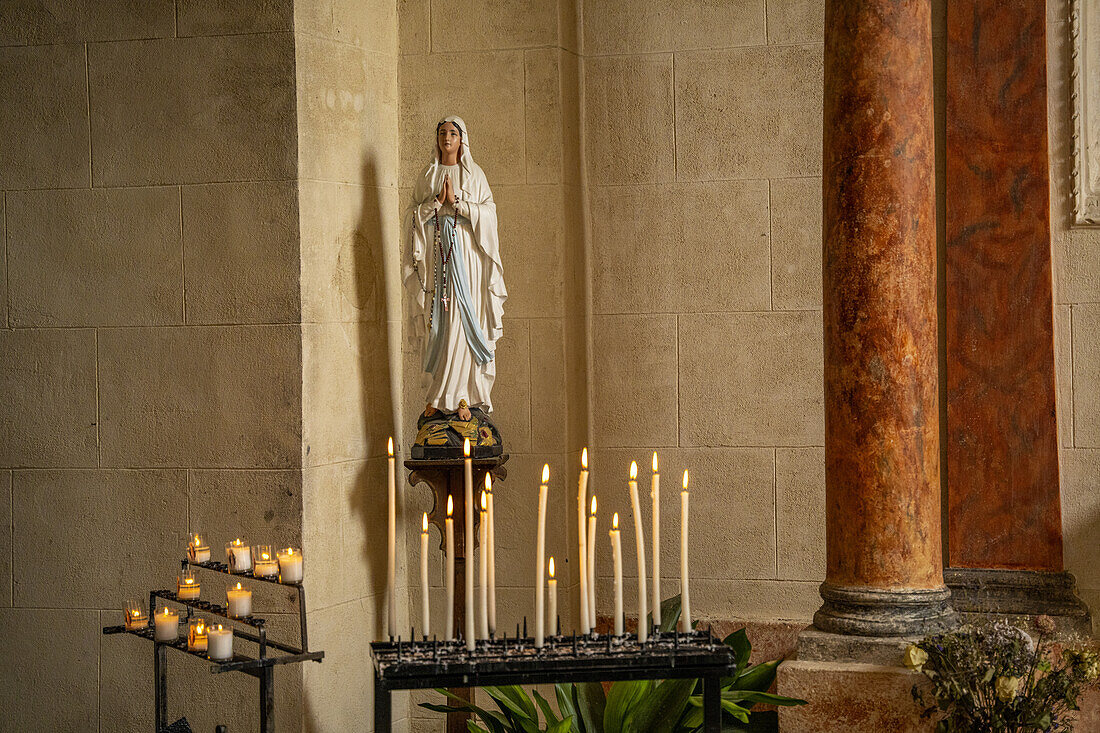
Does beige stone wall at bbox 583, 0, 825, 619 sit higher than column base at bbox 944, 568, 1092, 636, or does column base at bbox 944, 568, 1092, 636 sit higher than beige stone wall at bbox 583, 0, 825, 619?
beige stone wall at bbox 583, 0, 825, 619

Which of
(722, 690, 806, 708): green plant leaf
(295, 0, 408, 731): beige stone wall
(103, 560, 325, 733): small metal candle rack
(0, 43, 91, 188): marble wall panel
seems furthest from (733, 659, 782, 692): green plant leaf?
(0, 43, 91, 188): marble wall panel

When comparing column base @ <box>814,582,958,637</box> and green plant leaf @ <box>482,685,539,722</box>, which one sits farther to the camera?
green plant leaf @ <box>482,685,539,722</box>

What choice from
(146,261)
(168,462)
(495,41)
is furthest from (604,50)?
(168,462)

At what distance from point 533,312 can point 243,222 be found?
4.72ft

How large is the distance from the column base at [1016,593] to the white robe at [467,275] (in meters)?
2.22

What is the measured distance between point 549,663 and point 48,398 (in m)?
3.29

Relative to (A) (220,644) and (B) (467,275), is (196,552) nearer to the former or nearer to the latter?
(A) (220,644)

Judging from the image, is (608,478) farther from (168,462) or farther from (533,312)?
(168,462)

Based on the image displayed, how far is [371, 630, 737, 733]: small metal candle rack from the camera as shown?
2568mm

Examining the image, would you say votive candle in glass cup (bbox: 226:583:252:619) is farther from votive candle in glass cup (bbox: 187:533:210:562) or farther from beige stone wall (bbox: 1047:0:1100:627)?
beige stone wall (bbox: 1047:0:1100:627)

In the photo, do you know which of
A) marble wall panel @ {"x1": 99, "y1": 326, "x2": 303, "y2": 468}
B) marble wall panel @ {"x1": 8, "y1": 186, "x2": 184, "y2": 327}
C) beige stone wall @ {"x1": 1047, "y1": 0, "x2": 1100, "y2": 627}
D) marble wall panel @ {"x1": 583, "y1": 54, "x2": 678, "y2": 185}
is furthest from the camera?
marble wall panel @ {"x1": 583, "y1": 54, "x2": 678, "y2": 185}

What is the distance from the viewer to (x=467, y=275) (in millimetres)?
4895

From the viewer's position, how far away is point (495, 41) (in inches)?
215

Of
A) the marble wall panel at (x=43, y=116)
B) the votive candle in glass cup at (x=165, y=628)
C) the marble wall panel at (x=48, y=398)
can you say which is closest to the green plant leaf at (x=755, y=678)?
the votive candle in glass cup at (x=165, y=628)
